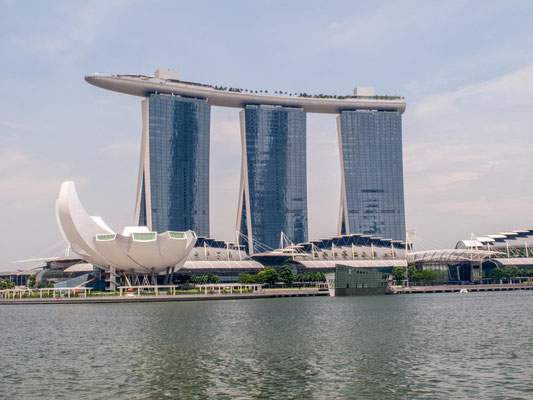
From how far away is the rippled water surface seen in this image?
112ft

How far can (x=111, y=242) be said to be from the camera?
134500mm

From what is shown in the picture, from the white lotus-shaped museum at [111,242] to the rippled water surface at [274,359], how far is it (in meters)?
59.4

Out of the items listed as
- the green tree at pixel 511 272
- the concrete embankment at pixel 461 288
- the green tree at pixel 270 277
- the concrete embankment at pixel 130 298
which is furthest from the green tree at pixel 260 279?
the green tree at pixel 511 272

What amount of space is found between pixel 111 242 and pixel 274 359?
96051 millimetres

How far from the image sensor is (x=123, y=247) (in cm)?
13688

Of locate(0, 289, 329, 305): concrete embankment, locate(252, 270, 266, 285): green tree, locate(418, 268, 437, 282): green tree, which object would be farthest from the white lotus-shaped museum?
locate(418, 268, 437, 282): green tree

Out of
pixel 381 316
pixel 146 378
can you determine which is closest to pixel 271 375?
pixel 146 378

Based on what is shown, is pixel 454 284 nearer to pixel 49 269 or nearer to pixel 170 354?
pixel 49 269

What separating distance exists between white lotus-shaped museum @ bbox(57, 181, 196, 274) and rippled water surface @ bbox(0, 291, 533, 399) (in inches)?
2338

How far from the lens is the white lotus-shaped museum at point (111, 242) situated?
132 meters

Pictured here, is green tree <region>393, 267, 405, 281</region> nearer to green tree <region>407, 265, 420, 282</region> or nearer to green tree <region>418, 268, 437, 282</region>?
green tree <region>407, 265, 420, 282</region>

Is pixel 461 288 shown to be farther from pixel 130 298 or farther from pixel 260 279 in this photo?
pixel 130 298

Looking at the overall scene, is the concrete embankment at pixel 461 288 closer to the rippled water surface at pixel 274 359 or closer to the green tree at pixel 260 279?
the green tree at pixel 260 279

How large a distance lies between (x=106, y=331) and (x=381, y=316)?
3377 centimetres
